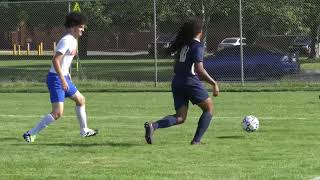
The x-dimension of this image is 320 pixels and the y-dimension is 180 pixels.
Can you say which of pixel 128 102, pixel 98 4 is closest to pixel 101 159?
pixel 128 102

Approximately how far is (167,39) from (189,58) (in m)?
21.5

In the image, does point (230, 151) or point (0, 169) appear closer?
point (0, 169)

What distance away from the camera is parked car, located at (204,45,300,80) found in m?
23.4

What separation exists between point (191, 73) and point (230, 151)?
1204 millimetres

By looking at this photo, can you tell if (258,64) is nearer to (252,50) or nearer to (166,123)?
(252,50)

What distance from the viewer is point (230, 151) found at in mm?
9898

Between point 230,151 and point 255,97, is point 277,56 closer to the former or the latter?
point 255,97

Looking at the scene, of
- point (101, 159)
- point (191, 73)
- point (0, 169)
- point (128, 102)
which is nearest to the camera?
point (0, 169)

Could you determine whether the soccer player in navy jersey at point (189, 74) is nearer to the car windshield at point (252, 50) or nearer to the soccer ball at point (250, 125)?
the soccer ball at point (250, 125)

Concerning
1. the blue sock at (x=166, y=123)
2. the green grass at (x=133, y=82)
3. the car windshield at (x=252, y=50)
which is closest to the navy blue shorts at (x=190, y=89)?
the blue sock at (x=166, y=123)

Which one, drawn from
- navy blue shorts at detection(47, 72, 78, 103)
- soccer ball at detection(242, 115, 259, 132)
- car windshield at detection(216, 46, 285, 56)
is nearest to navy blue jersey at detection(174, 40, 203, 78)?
navy blue shorts at detection(47, 72, 78, 103)

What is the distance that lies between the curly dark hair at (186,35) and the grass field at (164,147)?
135 cm

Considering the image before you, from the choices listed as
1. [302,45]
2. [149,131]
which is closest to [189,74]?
[149,131]

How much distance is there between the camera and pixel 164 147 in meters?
10.4
